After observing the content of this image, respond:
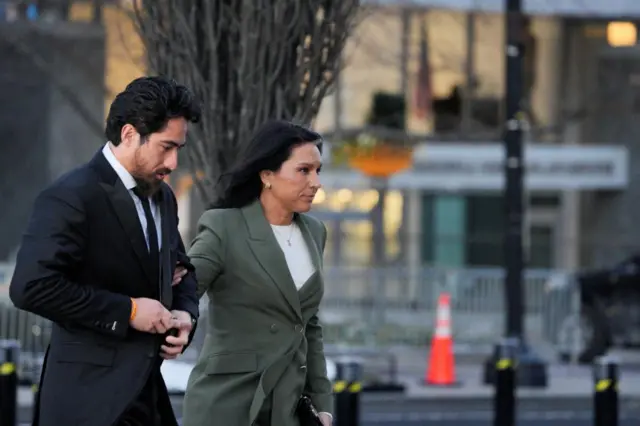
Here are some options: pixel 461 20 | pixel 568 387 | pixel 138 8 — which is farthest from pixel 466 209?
pixel 138 8

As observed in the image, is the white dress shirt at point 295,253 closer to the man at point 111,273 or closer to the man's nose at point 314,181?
the man's nose at point 314,181

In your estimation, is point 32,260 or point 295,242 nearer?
point 32,260

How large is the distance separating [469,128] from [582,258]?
2676mm

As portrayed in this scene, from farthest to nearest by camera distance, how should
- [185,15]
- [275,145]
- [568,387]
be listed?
[568,387] → [185,15] → [275,145]

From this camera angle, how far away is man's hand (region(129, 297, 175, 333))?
4.10 meters

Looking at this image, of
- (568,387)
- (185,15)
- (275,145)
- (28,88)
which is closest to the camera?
(275,145)

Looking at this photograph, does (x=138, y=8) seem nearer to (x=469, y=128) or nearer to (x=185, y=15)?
(x=185, y=15)

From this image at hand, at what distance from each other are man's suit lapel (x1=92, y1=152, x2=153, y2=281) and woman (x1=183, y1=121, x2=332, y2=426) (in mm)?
771

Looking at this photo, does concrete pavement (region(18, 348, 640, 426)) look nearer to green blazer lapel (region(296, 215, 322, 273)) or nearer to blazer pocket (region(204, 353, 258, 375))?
green blazer lapel (region(296, 215, 322, 273))

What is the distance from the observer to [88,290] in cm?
407

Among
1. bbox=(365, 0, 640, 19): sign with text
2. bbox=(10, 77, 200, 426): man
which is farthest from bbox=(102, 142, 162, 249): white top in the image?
bbox=(365, 0, 640, 19): sign with text

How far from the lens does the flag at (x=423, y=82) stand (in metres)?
23.3

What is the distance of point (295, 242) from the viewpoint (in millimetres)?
5234

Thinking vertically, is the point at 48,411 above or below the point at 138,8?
below
